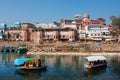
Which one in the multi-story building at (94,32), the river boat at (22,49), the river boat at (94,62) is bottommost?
the river boat at (94,62)

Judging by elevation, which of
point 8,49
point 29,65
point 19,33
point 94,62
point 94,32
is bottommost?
point 29,65

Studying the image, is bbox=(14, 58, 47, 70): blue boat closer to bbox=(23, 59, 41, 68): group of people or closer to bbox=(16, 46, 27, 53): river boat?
bbox=(23, 59, 41, 68): group of people

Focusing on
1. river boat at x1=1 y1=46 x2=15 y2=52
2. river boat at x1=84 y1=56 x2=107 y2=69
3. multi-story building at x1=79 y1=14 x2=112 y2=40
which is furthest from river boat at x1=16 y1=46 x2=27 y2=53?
river boat at x1=84 y1=56 x2=107 y2=69

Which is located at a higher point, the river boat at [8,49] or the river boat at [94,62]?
the river boat at [8,49]

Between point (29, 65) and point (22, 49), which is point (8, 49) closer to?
point (22, 49)

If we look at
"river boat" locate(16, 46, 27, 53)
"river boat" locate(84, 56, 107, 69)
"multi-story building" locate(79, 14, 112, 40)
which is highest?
"multi-story building" locate(79, 14, 112, 40)

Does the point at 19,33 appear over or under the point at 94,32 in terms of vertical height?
over

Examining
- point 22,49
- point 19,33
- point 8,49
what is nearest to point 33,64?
point 22,49

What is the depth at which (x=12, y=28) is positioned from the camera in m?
129

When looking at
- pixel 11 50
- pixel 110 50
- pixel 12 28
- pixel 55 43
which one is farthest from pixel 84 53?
pixel 12 28

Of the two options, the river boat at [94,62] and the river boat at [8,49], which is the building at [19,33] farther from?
the river boat at [94,62]

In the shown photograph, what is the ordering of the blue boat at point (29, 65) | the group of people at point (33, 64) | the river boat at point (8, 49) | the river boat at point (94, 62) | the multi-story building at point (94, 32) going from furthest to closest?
the multi-story building at point (94, 32) → the river boat at point (8, 49) → the river boat at point (94, 62) → the group of people at point (33, 64) → the blue boat at point (29, 65)

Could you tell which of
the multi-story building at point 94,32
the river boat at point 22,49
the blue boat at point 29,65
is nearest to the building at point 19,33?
the river boat at point 22,49

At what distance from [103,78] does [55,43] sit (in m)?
60.0
